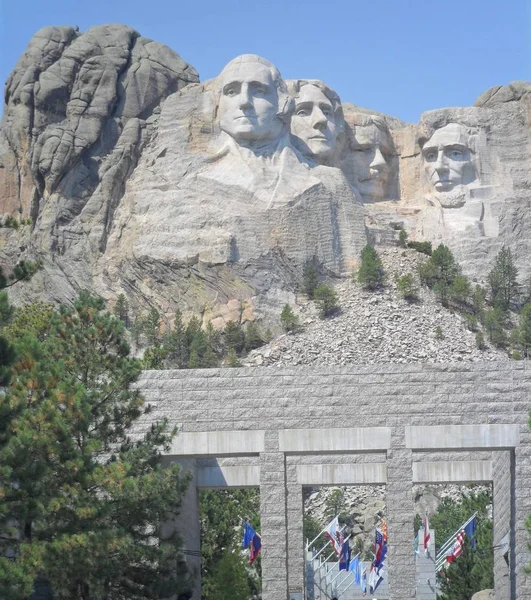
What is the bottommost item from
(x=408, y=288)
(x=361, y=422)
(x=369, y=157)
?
(x=361, y=422)

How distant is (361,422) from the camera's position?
22.3 metres

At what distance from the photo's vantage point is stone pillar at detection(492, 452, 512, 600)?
2312 centimetres

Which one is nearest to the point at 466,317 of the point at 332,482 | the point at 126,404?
the point at 332,482

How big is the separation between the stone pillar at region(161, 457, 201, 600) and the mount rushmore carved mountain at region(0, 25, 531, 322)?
18.5 meters

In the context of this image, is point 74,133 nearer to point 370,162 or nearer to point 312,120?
point 312,120

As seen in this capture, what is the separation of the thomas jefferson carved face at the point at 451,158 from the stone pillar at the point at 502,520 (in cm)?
2264

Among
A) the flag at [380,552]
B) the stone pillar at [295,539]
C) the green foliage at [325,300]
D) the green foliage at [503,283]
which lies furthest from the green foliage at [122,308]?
the stone pillar at [295,539]

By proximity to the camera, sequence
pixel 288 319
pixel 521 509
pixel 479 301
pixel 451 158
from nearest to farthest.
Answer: pixel 521 509 < pixel 288 319 < pixel 479 301 < pixel 451 158

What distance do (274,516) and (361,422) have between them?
1820 mm

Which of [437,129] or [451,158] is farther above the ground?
[437,129]

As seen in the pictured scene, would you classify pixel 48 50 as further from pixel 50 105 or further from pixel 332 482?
pixel 332 482

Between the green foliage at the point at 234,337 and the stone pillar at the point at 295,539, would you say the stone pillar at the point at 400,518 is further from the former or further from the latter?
the green foliage at the point at 234,337

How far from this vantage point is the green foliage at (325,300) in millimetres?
43219

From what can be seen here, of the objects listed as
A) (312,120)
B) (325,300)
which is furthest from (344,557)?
(312,120)
